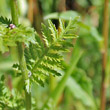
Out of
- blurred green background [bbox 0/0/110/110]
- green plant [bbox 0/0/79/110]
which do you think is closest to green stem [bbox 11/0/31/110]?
green plant [bbox 0/0/79/110]

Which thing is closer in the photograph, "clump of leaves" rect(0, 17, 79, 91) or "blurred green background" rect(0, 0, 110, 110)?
"clump of leaves" rect(0, 17, 79, 91)

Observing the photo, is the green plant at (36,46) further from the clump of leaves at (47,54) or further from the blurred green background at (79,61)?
the blurred green background at (79,61)

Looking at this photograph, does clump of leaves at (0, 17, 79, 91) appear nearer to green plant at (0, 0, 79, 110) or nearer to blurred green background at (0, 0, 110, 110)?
green plant at (0, 0, 79, 110)

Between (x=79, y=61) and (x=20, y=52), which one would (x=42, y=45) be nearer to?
(x=20, y=52)

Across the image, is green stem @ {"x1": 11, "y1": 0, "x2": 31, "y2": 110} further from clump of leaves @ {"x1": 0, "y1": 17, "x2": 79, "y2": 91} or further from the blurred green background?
the blurred green background

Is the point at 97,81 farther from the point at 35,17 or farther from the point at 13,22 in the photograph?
the point at 13,22

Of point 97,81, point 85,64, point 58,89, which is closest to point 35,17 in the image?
point 85,64

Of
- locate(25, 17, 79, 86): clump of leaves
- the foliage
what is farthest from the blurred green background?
the foliage

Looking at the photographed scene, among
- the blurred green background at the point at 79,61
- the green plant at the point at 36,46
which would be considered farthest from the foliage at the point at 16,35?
the blurred green background at the point at 79,61

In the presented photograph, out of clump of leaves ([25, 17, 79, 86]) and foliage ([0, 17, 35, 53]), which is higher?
foliage ([0, 17, 35, 53])
